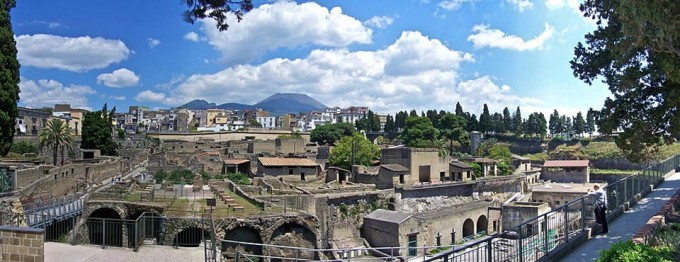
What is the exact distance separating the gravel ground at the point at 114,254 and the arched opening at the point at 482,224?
102ft

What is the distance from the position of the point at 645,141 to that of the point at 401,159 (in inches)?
1198

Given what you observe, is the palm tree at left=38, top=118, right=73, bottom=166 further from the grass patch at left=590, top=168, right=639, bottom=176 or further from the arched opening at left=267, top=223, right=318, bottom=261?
the grass patch at left=590, top=168, right=639, bottom=176

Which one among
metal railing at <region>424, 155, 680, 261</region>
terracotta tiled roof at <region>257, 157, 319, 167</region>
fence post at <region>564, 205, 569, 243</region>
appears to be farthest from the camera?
terracotta tiled roof at <region>257, 157, 319, 167</region>

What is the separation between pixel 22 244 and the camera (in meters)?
10.5

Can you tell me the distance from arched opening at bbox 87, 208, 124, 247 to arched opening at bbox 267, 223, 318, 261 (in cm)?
673

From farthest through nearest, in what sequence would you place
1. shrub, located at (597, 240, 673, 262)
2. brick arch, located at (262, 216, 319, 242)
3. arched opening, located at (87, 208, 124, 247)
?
brick arch, located at (262, 216, 319, 242)
arched opening, located at (87, 208, 124, 247)
shrub, located at (597, 240, 673, 262)

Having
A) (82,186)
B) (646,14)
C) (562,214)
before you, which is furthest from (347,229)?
(646,14)

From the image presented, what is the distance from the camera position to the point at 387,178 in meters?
44.2

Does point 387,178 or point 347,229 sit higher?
point 387,178

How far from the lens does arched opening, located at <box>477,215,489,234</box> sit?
4220 centimetres

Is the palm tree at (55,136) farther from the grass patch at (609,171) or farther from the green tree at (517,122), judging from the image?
the green tree at (517,122)

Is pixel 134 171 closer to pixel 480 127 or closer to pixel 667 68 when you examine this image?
pixel 667 68

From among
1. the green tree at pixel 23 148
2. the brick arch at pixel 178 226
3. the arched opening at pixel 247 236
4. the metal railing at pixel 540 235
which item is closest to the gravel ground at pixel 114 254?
the brick arch at pixel 178 226

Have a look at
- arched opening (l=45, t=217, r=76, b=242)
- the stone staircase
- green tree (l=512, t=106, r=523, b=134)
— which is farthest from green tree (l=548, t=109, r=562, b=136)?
arched opening (l=45, t=217, r=76, b=242)
